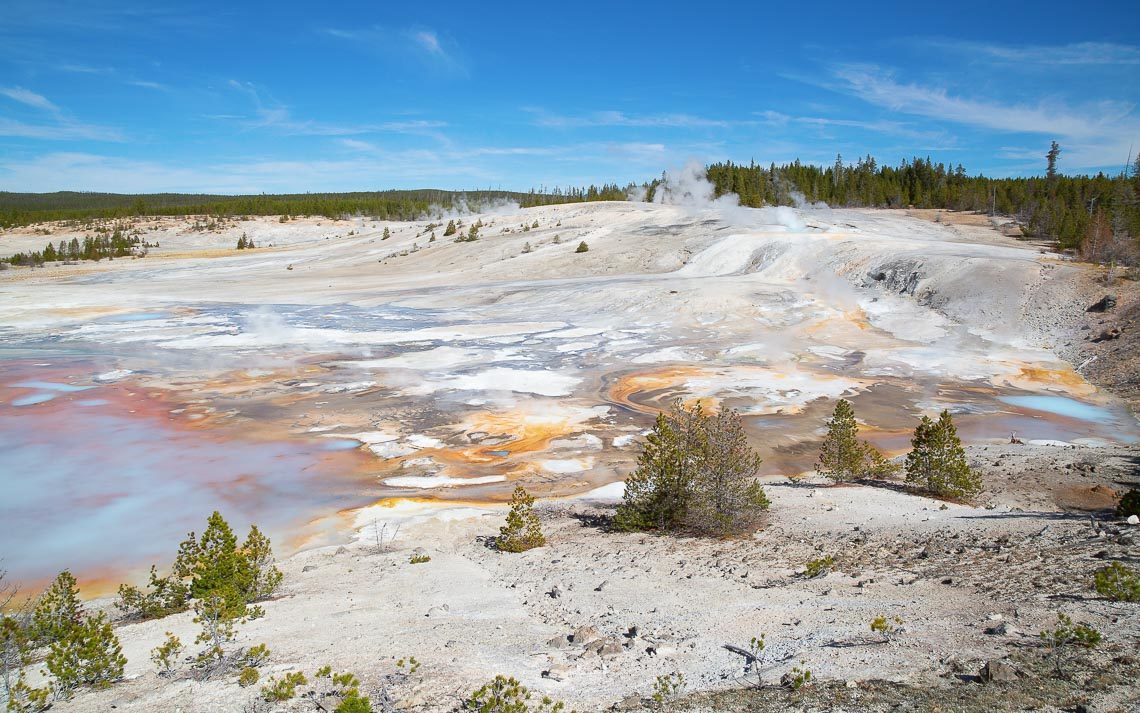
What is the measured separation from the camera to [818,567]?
791 cm

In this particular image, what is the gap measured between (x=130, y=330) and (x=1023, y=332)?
1380 inches

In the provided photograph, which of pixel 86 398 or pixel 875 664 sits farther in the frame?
pixel 86 398

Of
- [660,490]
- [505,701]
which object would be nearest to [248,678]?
[505,701]

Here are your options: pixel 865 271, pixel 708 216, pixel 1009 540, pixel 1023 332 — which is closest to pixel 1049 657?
pixel 1009 540

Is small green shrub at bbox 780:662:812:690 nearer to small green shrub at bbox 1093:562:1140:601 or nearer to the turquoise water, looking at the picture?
small green shrub at bbox 1093:562:1140:601

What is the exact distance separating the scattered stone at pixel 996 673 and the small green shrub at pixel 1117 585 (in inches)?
74.3

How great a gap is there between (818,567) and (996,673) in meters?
3.22

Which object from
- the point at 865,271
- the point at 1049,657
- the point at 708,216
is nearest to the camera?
the point at 1049,657

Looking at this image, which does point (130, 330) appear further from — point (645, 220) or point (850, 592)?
point (645, 220)

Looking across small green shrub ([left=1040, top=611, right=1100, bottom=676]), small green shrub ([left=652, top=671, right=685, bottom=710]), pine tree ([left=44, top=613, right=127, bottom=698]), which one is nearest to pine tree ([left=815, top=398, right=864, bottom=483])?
small green shrub ([left=1040, top=611, right=1100, bottom=676])

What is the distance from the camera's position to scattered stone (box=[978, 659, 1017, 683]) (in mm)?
4662

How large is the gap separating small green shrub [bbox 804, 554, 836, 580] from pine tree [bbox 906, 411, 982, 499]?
14.2 feet

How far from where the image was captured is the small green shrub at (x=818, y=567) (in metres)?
7.84

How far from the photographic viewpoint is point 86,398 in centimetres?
1886
